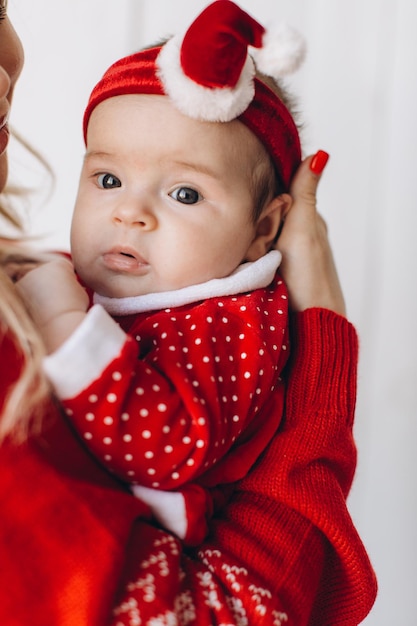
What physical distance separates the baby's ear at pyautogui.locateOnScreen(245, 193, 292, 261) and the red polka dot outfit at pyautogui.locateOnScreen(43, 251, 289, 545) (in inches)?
2.6

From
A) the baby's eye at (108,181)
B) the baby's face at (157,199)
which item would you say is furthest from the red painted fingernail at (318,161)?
the baby's eye at (108,181)

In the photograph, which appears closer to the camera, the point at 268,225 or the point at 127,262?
the point at 127,262

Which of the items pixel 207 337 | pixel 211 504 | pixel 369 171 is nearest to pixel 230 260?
pixel 207 337

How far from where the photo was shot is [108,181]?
3.05ft

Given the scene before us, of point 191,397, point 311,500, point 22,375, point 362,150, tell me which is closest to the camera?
point 22,375

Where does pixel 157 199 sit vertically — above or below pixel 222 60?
below

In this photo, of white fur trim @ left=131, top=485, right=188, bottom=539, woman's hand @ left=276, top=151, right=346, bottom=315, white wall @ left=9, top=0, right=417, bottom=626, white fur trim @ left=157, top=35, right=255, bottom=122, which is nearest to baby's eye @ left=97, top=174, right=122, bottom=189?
white fur trim @ left=157, top=35, right=255, bottom=122

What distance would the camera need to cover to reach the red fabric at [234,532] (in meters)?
0.65

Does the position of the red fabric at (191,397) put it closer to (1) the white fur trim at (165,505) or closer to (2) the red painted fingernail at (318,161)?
(1) the white fur trim at (165,505)

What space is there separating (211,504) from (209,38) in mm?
494

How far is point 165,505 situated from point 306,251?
41cm

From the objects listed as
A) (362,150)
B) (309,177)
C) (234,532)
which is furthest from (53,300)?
(362,150)

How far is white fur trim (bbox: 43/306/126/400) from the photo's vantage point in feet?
2.23

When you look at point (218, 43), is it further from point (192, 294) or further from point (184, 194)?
point (192, 294)
